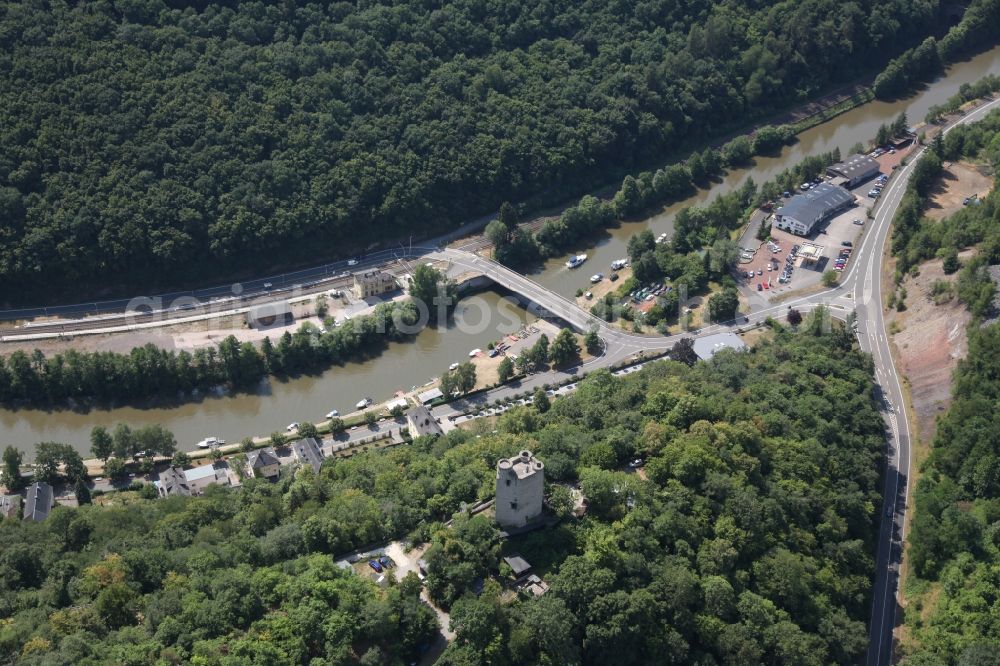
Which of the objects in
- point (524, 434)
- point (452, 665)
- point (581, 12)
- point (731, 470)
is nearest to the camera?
point (452, 665)

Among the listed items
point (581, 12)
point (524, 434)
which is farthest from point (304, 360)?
point (581, 12)

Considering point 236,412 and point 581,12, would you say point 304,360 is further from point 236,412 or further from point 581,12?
point 581,12

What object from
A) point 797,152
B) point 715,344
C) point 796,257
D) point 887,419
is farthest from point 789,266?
point 797,152

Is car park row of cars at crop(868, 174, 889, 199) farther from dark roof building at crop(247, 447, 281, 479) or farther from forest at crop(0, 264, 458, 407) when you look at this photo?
dark roof building at crop(247, 447, 281, 479)

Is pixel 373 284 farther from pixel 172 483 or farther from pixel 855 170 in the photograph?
pixel 855 170

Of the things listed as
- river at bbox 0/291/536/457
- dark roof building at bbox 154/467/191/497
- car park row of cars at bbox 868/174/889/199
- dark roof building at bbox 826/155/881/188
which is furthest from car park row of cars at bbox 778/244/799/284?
dark roof building at bbox 154/467/191/497

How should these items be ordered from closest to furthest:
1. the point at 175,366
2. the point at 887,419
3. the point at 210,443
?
the point at 887,419, the point at 210,443, the point at 175,366

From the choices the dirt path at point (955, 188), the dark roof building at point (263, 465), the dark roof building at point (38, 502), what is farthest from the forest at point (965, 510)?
the dark roof building at point (38, 502)

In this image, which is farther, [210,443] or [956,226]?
[956,226]
